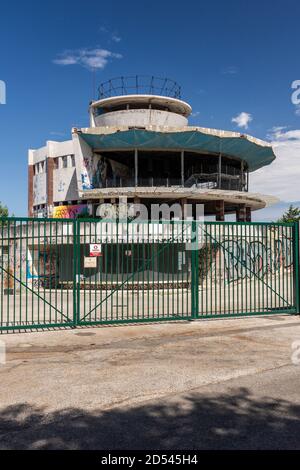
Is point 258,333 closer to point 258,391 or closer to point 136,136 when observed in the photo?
point 258,391

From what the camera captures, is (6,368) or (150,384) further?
(6,368)

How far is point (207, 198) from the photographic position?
40812 mm

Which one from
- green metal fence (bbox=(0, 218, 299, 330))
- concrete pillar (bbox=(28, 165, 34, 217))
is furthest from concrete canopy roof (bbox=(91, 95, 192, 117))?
green metal fence (bbox=(0, 218, 299, 330))

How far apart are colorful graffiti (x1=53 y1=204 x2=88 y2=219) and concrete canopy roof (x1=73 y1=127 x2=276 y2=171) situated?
20.6ft

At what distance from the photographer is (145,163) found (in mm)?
46438

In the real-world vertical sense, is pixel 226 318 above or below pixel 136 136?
below

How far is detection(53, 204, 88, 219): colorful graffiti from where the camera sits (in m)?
42.4

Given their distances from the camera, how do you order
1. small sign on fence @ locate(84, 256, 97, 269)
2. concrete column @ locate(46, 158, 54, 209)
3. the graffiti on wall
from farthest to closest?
concrete column @ locate(46, 158, 54, 209) < the graffiti on wall < small sign on fence @ locate(84, 256, 97, 269)

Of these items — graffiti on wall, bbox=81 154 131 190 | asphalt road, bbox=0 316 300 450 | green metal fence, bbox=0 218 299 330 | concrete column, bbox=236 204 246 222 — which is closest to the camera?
asphalt road, bbox=0 316 300 450

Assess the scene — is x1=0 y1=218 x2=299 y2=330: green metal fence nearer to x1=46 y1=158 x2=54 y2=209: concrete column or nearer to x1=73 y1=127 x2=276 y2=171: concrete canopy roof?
x1=73 y1=127 x2=276 y2=171: concrete canopy roof

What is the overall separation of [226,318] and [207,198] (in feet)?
94.2

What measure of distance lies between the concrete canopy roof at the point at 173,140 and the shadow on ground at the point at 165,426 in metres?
33.0
